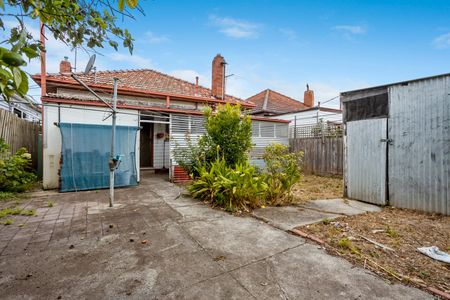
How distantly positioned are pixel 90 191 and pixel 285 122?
8360 millimetres

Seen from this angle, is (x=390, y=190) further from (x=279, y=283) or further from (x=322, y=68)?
(x=322, y=68)

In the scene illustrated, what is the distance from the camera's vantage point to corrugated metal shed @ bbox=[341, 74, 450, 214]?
13.0ft

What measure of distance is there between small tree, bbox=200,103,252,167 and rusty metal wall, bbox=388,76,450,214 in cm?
328

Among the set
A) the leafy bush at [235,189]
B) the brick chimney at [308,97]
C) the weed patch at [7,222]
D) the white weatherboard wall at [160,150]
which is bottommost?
the weed patch at [7,222]

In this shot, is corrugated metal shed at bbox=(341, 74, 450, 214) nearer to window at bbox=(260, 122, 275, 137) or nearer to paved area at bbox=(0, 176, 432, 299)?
paved area at bbox=(0, 176, 432, 299)

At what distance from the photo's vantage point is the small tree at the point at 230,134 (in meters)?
5.69

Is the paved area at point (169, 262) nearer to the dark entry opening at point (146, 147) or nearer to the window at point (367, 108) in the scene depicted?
the window at point (367, 108)

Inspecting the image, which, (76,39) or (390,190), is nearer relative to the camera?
(76,39)

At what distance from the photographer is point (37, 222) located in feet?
11.4

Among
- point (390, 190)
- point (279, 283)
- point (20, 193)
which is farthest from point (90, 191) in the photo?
point (390, 190)

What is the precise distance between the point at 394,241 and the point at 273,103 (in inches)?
590

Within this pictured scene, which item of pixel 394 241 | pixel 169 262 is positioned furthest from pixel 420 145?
pixel 169 262

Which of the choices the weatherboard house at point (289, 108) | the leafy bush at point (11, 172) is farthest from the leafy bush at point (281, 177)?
the weatherboard house at point (289, 108)

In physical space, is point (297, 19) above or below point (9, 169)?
above
